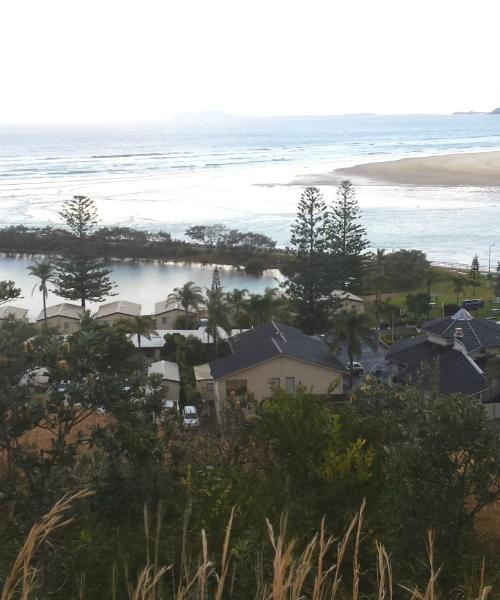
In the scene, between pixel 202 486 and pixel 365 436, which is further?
pixel 365 436

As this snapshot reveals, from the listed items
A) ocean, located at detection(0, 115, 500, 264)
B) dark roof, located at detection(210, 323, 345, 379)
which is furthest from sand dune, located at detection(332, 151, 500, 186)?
dark roof, located at detection(210, 323, 345, 379)

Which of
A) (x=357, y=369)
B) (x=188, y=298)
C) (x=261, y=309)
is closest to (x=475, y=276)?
(x=261, y=309)

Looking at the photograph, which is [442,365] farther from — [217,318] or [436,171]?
[436,171]

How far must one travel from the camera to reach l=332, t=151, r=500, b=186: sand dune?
174ft

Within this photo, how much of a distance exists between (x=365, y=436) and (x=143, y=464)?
202cm

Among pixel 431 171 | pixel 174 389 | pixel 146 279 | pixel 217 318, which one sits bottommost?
pixel 146 279

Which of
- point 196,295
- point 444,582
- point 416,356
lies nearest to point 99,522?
point 444,582

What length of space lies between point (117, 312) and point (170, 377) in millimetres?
6685

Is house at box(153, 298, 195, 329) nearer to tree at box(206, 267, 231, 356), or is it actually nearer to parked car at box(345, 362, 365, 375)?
tree at box(206, 267, 231, 356)

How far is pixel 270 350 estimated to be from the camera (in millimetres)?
14531

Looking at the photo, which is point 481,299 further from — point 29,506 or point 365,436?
point 29,506

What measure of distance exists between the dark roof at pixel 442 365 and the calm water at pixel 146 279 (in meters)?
10.9

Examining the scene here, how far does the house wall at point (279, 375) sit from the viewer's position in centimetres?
1413

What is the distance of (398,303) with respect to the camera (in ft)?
83.4
